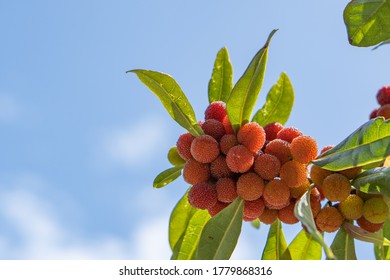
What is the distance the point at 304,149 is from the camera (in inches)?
83.0

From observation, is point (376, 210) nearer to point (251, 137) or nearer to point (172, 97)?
point (251, 137)

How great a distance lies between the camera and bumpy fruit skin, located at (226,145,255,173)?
83.3 inches

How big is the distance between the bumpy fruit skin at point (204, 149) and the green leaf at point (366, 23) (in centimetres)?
71

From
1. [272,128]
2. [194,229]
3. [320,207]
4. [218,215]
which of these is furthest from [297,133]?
[194,229]

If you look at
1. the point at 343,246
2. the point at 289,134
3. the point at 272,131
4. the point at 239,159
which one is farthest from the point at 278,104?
the point at 343,246

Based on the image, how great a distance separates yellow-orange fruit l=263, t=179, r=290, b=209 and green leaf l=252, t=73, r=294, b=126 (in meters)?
0.49

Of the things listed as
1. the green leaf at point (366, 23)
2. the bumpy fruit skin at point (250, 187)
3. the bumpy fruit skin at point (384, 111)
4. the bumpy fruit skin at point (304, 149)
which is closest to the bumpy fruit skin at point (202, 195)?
the bumpy fruit skin at point (250, 187)

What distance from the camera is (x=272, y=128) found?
2377 mm

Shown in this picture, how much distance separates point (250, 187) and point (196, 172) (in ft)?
0.76

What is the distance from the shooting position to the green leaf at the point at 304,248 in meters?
2.51

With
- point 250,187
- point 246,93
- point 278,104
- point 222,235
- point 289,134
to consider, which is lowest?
point 222,235

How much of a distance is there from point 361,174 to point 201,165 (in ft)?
1.93

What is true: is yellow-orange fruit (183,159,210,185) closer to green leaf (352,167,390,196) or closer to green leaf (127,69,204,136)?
green leaf (127,69,204,136)
